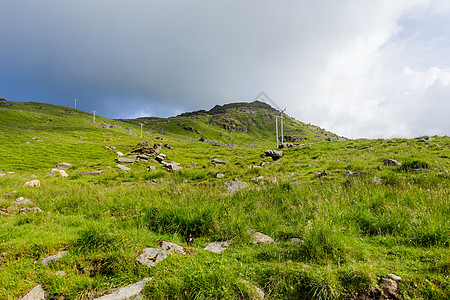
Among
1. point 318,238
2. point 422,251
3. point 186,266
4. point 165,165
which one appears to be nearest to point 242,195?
point 318,238

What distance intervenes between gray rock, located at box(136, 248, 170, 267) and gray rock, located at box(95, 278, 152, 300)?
1.67 feet

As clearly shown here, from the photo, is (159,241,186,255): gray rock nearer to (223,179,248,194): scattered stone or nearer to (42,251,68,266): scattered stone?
(42,251,68,266): scattered stone

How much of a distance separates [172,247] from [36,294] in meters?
2.62

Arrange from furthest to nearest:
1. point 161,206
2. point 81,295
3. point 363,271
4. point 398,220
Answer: point 161,206
point 398,220
point 81,295
point 363,271

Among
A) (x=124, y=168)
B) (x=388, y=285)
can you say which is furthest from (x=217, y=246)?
(x=124, y=168)

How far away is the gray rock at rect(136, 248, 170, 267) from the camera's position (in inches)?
167

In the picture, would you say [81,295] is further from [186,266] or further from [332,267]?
[332,267]

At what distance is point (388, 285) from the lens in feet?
10.2

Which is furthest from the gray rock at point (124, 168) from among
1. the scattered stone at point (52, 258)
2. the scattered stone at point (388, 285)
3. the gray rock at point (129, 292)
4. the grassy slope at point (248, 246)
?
the scattered stone at point (388, 285)

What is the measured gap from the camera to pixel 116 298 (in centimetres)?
333

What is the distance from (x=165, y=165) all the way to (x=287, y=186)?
58.9 ft

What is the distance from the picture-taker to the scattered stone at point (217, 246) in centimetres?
500

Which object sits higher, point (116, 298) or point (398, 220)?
point (398, 220)

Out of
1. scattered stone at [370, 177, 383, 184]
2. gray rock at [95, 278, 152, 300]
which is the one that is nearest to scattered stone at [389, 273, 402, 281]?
gray rock at [95, 278, 152, 300]
